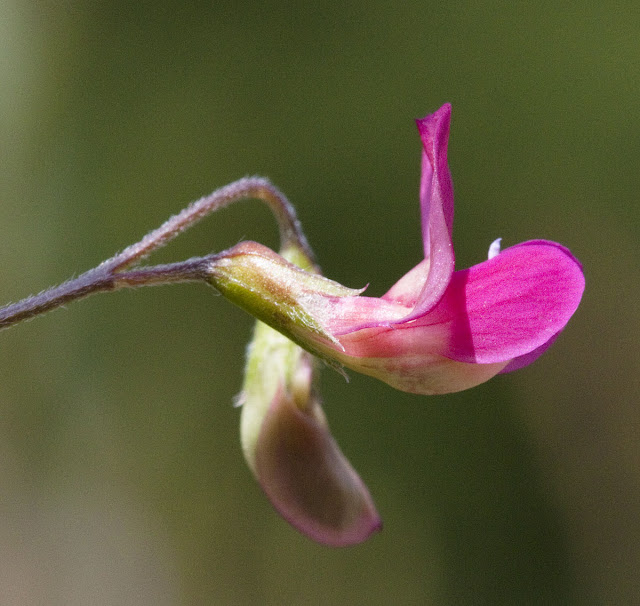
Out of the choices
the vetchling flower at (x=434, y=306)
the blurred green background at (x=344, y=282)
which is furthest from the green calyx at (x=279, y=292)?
the blurred green background at (x=344, y=282)

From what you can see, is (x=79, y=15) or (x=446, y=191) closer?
(x=446, y=191)

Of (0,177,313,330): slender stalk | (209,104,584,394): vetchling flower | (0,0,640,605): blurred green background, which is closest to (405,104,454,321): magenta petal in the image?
(209,104,584,394): vetchling flower

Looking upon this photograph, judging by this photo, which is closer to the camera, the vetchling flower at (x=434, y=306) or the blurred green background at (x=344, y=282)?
the vetchling flower at (x=434, y=306)

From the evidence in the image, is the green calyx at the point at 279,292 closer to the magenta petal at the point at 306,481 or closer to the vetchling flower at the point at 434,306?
the vetchling flower at the point at 434,306

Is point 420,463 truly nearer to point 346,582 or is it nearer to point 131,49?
point 346,582

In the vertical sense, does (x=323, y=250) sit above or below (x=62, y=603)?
above

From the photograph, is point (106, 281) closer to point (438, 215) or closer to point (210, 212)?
point (210, 212)

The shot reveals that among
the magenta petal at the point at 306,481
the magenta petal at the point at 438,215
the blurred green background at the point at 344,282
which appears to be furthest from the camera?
the blurred green background at the point at 344,282

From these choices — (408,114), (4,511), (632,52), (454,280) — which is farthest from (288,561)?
(454,280)
